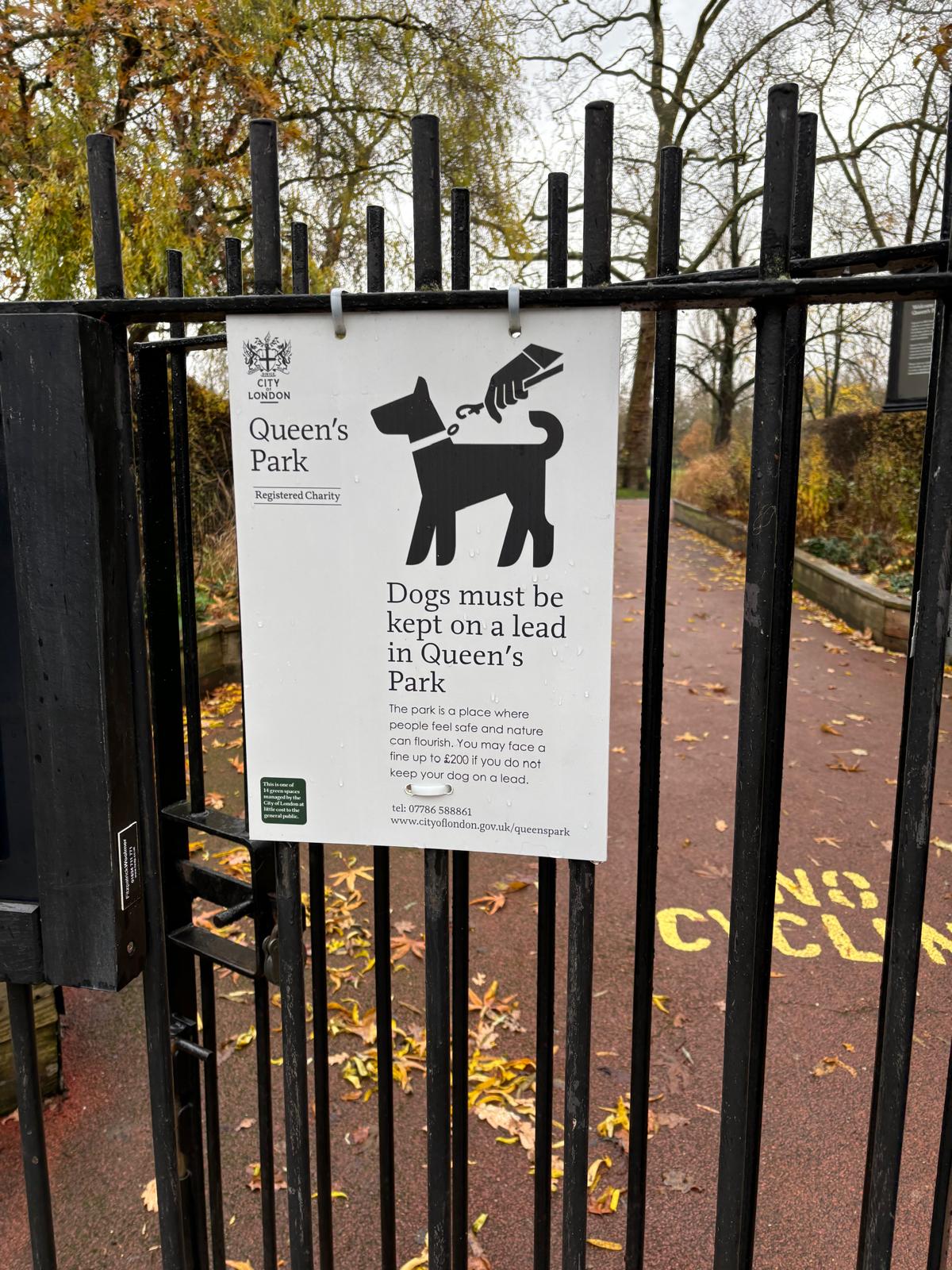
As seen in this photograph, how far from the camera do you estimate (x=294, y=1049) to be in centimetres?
162

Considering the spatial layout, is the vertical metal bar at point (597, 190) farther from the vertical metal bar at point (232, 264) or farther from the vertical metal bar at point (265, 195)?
the vertical metal bar at point (232, 264)

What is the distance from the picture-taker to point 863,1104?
9.57 feet

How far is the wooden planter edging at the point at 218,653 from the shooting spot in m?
7.28

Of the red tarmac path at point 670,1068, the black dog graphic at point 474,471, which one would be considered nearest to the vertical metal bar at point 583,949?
the black dog graphic at point 474,471

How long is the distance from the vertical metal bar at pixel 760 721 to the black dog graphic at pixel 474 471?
0.96ft

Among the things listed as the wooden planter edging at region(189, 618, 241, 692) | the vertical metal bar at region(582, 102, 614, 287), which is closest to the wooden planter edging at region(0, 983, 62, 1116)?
the vertical metal bar at region(582, 102, 614, 287)

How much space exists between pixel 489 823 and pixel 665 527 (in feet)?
1.77

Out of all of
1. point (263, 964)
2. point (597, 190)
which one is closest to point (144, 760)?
point (263, 964)

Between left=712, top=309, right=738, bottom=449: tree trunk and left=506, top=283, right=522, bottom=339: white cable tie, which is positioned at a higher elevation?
left=712, top=309, right=738, bottom=449: tree trunk

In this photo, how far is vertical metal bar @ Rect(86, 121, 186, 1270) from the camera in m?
1.40

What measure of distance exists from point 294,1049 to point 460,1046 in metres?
0.32

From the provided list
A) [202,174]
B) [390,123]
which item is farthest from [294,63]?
[202,174]

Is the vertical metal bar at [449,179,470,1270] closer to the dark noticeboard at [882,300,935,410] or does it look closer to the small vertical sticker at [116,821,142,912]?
the small vertical sticker at [116,821,142,912]

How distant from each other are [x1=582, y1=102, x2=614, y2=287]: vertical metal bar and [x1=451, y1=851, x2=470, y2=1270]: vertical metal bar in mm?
926
